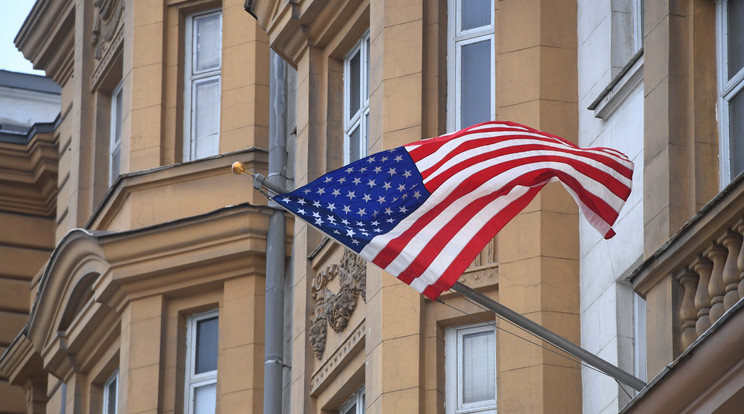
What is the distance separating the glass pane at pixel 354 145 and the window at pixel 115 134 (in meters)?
6.22

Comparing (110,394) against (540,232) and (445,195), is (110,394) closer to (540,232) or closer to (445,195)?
(540,232)

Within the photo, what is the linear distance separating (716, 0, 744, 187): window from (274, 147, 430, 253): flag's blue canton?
2165mm

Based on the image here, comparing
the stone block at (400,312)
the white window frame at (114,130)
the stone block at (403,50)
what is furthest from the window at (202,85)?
the stone block at (400,312)

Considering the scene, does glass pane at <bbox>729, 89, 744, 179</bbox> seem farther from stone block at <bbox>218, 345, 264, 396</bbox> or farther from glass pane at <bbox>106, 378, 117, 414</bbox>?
glass pane at <bbox>106, 378, 117, 414</bbox>

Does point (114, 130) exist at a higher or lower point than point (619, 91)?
higher

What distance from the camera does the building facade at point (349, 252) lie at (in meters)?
15.6

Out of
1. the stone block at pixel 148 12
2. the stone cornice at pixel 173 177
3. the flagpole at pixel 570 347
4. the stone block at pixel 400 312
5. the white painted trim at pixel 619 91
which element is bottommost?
the flagpole at pixel 570 347

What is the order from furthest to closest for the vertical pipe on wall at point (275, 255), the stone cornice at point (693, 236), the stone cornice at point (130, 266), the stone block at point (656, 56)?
the stone cornice at point (130, 266)
the vertical pipe on wall at point (275, 255)
the stone block at point (656, 56)
the stone cornice at point (693, 236)

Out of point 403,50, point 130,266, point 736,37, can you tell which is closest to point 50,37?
point 130,266

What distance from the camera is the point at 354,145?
2244cm

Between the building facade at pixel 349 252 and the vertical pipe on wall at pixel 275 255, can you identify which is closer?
the building facade at pixel 349 252

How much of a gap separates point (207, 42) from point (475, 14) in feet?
21.7

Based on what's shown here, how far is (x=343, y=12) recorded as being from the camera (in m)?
22.4

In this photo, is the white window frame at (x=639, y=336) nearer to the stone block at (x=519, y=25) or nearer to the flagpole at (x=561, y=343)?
the flagpole at (x=561, y=343)
